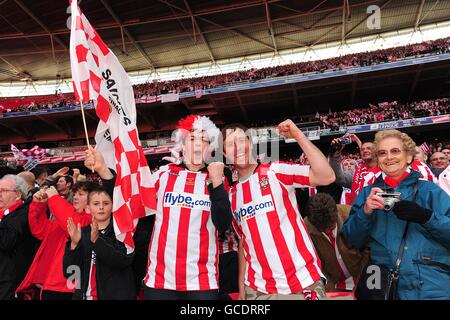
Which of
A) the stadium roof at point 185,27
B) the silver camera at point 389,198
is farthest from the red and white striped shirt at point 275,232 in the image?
the stadium roof at point 185,27

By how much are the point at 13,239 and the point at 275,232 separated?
2.07 m

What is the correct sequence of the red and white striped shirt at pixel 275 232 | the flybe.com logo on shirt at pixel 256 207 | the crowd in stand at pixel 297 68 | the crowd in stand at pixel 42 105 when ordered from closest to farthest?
1. the red and white striped shirt at pixel 275 232
2. the flybe.com logo on shirt at pixel 256 207
3. the crowd in stand at pixel 297 68
4. the crowd in stand at pixel 42 105

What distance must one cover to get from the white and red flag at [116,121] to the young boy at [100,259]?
122 mm

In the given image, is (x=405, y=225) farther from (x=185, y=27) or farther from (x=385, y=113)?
(x=185, y=27)

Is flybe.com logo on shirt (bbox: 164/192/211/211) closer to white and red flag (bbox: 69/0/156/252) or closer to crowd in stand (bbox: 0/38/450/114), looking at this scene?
white and red flag (bbox: 69/0/156/252)

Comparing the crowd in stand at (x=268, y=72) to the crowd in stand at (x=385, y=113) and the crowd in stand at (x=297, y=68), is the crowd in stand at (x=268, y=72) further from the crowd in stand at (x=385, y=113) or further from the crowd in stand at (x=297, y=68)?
the crowd in stand at (x=385, y=113)

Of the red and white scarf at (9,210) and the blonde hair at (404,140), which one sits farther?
the red and white scarf at (9,210)

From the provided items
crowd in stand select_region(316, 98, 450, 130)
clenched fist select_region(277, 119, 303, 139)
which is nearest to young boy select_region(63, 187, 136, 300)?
clenched fist select_region(277, 119, 303, 139)

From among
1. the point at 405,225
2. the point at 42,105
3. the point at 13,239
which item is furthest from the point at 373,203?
the point at 42,105

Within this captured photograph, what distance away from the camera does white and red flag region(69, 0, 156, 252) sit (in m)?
2.49

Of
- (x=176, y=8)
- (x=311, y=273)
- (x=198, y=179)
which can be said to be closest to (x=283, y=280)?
(x=311, y=273)

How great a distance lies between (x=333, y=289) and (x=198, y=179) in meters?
1.29

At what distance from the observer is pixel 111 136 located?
9.26 feet

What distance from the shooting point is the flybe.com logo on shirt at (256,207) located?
88.7 inches
